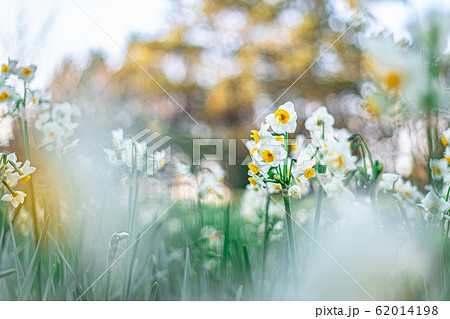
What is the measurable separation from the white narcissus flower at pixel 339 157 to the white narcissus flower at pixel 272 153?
0.14 metres

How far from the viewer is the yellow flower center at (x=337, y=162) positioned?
76cm

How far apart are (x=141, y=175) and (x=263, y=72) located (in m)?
4.46

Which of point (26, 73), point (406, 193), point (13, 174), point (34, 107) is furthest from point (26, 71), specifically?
point (406, 193)

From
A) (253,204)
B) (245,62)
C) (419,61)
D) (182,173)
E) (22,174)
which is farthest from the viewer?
(245,62)

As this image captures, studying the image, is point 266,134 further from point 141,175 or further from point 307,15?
point 307,15

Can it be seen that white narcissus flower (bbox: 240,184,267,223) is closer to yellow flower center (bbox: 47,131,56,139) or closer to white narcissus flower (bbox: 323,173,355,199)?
white narcissus flower (bbox: 323,173,355,199)

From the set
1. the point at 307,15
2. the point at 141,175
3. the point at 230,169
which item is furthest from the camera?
the point at 307,15

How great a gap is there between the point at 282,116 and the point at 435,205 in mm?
330

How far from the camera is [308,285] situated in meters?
0.72

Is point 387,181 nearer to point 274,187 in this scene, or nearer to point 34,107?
point 274,187

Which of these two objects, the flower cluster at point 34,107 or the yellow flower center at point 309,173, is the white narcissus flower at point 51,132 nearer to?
the flower cluster at point 34,107

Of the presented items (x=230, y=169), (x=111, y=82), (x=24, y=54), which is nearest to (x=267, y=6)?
(x=230, y=169)

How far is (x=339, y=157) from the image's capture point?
29.9 inches

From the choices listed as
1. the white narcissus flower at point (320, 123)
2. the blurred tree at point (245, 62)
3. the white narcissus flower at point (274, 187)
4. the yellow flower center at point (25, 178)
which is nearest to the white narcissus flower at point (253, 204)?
the white narcissus flower at point (274, 187)
